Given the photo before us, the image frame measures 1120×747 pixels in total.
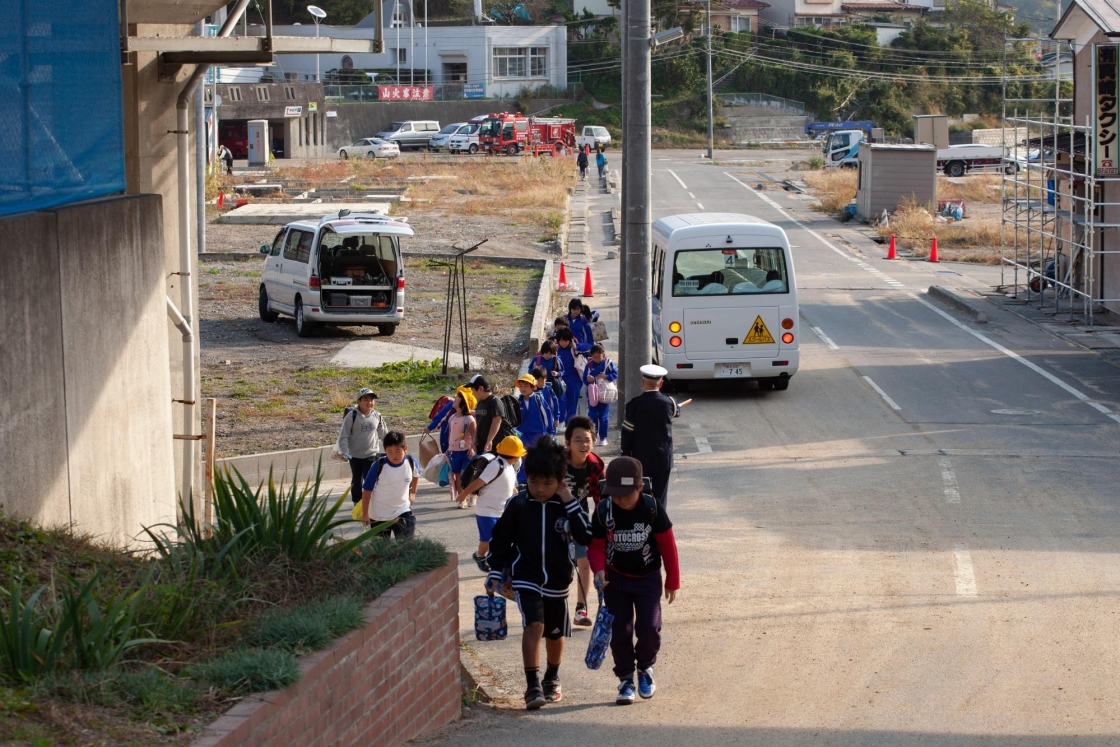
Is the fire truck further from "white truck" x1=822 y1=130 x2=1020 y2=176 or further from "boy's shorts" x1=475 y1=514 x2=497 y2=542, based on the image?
"boy's shorts" x1=475 y1=514 x2=497 y2=542

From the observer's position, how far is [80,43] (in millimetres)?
8508

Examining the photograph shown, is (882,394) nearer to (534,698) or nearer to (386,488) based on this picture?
(386,488)

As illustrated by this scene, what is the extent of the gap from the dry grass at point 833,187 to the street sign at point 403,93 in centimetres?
3611

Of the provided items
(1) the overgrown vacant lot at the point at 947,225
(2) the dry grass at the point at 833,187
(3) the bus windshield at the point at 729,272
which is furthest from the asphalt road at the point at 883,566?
(2) the dry grass at the point at 833,187

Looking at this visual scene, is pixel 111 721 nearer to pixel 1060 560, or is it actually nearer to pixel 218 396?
pixel 1060 560

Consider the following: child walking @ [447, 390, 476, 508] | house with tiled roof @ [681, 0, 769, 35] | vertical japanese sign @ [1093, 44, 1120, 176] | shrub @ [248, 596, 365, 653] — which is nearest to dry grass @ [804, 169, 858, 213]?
vertical japanese sign @ [1093, 44, 1120, 176]

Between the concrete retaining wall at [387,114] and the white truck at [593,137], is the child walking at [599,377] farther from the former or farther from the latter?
the concrete retaining wall at [387,114]

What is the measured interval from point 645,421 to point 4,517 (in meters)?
4.96

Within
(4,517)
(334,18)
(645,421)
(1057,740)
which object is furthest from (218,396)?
(334,18)

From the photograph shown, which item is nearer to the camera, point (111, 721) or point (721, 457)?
point (111, 721)

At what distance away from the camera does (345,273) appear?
71.6ft

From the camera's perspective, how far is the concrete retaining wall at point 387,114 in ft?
274

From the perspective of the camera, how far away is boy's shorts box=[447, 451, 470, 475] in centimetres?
1235

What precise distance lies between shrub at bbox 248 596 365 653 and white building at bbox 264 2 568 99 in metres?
90.2
